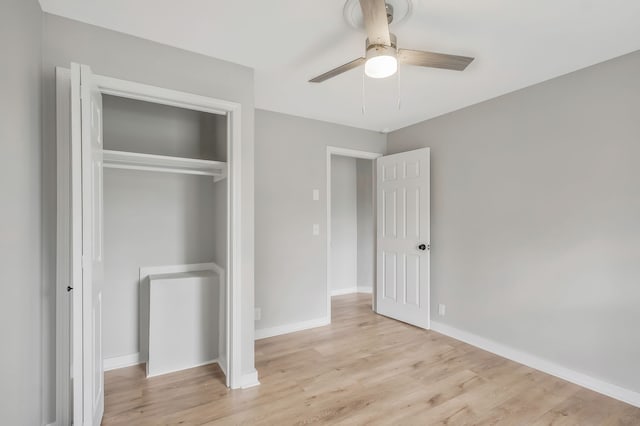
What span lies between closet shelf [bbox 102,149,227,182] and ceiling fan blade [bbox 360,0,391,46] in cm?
153

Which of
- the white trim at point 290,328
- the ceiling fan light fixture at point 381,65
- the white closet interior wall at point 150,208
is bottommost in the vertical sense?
the white trim at point 290,328

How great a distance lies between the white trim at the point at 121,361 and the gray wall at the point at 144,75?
0.90m

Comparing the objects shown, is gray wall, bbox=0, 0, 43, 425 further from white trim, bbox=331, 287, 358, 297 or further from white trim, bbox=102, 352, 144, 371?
white trim, bbox=331, 287, 358, 297

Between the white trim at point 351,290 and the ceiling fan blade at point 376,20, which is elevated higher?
the ceiling fan blade at point 376,20

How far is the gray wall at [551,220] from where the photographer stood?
2.31 meters

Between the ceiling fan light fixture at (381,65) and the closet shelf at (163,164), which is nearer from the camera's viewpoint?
the ceiling fan light fixture at (381,65)

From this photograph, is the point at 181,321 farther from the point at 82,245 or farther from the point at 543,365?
the point at 543,365

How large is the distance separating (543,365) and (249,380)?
2.44 meters

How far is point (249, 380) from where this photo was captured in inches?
96.8

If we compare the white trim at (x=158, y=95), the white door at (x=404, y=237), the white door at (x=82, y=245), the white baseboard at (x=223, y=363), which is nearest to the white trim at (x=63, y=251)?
the white trim at (x=158, y=95)

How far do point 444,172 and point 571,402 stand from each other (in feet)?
7.41

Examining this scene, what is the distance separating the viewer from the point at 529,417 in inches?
83.0

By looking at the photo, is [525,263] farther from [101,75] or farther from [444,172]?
[101,75]

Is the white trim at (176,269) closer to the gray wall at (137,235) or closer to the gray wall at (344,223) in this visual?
the gray wall at (137,235)
